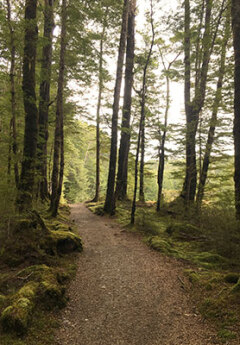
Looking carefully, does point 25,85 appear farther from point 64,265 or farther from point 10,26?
point 64,265

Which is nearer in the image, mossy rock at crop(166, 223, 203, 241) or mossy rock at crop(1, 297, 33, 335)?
mossy rock at crop(1, 297, 33, 335)

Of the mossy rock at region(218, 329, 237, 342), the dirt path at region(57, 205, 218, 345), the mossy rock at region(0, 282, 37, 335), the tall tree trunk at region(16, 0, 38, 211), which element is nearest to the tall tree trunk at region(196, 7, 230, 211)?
the dirt path at region(57, 205, 218, 345)

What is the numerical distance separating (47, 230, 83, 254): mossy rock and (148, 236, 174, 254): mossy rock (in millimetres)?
2608

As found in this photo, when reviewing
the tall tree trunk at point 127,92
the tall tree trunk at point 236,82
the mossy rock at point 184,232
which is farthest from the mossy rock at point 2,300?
the tall tree trunk at point 127,92

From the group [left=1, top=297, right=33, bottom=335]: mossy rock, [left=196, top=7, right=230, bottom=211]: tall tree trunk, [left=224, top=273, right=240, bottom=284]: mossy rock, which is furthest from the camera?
[left=196, top=7, right=230, bottom=211]: tall tree trunk

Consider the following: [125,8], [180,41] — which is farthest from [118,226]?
[125,8]

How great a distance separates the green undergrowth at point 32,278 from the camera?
3.11m

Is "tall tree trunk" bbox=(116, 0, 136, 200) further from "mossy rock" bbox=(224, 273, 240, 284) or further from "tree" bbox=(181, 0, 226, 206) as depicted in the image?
"mossy rock" bbox=(224, 273, 240, 284)

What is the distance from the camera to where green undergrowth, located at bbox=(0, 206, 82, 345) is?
3.11 m

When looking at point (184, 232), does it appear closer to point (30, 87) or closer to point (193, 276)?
point (193, 276)

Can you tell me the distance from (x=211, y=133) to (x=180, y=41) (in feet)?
20.5

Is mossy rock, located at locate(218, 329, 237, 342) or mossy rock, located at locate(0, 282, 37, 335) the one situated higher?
mossy rock, located at locate(0, 282, 37, 335)

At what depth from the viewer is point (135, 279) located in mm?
5285

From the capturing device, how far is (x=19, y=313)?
10.5ft
